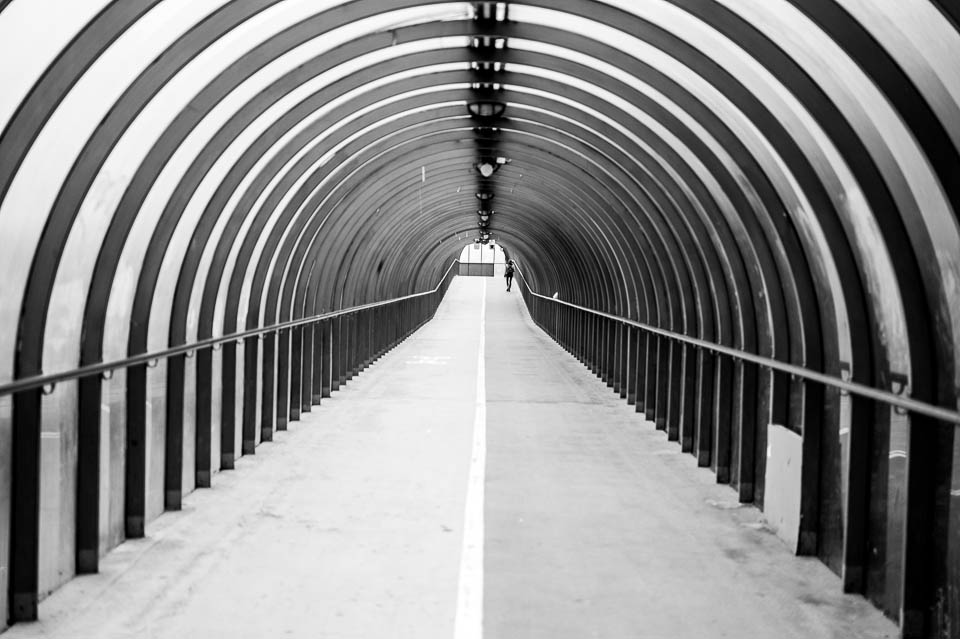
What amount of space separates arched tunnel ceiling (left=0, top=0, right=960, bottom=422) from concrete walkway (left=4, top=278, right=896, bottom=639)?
1310 millimetres

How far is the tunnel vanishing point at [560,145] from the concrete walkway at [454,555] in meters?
0.31

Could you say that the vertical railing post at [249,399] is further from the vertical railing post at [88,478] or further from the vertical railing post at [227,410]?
the vertical railing post at [88,478]

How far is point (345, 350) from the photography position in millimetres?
18469

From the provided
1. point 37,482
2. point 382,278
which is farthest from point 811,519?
point 382,278

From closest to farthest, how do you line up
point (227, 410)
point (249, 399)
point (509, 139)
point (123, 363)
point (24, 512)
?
point (24, 512) < point (123, 363) < point (227, 410) < point (249, 399) < point (509, 139)

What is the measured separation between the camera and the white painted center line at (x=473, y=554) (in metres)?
6.00

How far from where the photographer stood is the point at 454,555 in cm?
743

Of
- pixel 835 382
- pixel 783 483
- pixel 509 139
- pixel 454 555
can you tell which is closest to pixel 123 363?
pixel 454 555

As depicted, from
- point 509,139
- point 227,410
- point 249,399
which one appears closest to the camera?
point 227,410

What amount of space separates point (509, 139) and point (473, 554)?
868 cm

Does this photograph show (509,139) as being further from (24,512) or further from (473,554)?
(24,512)

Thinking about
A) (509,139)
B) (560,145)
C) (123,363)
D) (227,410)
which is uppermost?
(509,139)

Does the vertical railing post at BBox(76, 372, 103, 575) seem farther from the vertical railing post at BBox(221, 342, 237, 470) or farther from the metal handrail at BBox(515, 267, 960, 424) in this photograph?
the metal handrail at BBox(515, 267, 960, 424)

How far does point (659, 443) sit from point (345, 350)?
285 inches
